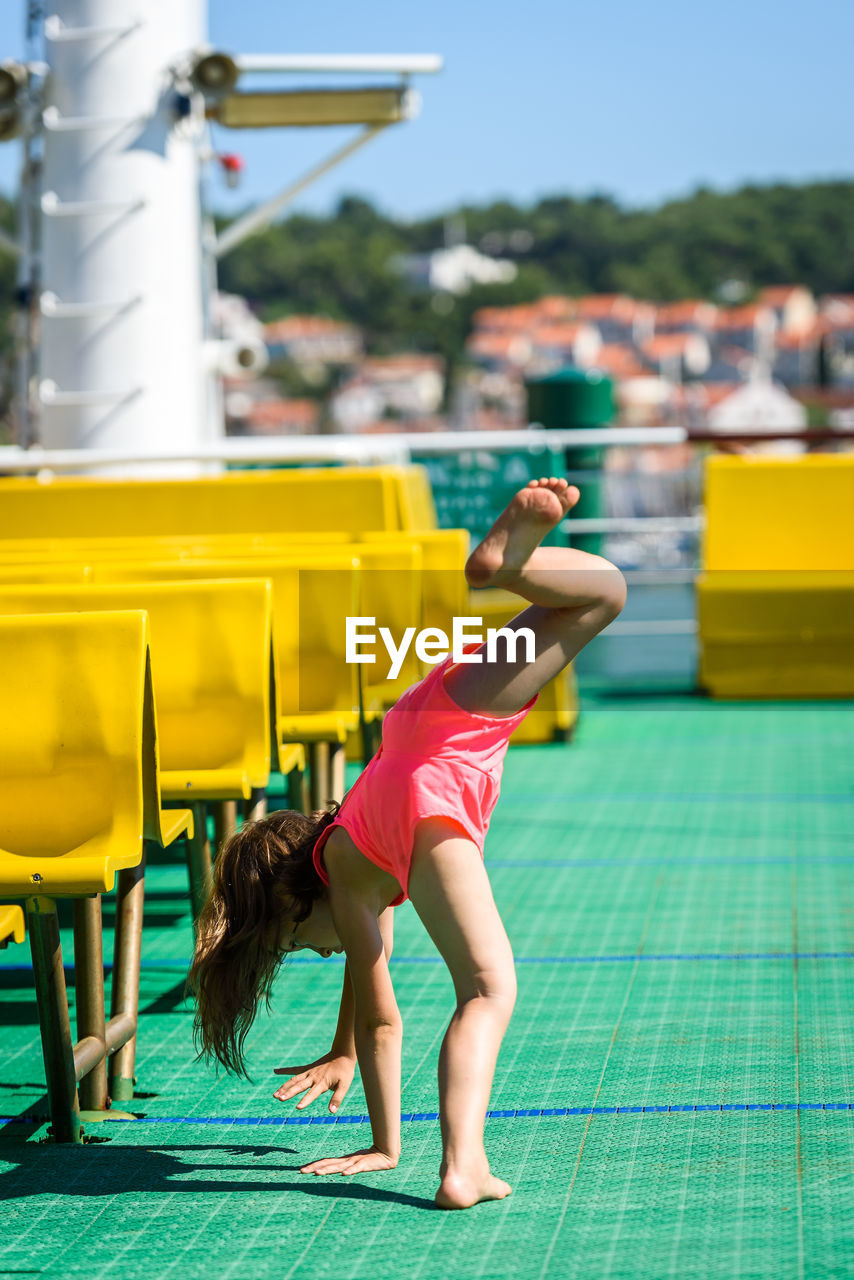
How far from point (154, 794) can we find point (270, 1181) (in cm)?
95

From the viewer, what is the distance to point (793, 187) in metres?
162

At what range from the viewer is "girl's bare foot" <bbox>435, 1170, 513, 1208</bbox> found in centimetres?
285

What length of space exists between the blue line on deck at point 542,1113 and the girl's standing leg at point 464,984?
516mm

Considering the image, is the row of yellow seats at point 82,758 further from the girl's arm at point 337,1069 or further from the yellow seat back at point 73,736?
the girl's arm at point 337,1069

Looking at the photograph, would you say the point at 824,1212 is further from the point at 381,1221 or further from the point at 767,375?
the point at 767,375

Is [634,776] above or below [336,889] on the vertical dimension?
below

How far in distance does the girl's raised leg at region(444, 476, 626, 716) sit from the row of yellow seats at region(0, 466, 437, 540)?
449cm

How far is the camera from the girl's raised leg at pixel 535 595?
273 cm

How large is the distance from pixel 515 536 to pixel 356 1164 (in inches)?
46.5

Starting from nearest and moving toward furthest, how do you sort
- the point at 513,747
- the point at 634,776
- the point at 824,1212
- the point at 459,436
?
1. the point at 824,1212
2. the point at 634,776
3. the point at 513,747
4. the point at 459,436

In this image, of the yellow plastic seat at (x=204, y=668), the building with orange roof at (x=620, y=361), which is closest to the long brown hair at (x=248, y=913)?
the yellow plastic seat at (x=204, y=668)

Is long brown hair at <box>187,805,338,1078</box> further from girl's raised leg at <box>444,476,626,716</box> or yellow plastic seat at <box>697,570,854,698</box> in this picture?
yellow plastic seat at <box>697,570,854,698</box>

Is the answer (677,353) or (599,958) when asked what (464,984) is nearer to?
(599,958)

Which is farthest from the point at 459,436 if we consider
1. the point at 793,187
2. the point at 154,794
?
the point at 793,187
